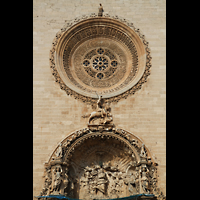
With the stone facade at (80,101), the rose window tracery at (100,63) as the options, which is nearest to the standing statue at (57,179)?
the stone facade at (80,101)

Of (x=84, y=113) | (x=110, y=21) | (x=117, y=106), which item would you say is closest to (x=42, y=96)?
(x=84, y=113)

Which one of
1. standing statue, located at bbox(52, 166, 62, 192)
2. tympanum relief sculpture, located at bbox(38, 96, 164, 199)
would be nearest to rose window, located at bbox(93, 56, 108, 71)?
tympanum relief sculpture, located at bbox(38, 96, 164, 199)

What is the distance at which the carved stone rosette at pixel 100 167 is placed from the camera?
18625 millimetres

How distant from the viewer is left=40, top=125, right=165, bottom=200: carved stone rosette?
18.6m

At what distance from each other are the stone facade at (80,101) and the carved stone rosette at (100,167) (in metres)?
0.33

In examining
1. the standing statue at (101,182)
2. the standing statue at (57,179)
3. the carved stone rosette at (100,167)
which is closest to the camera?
the standing statue at (57,179)

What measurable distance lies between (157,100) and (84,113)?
3.04 m

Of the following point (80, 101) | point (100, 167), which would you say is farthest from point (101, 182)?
point (80, 101)

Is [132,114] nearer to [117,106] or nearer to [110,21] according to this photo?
[117,106]

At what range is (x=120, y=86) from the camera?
2050 cm

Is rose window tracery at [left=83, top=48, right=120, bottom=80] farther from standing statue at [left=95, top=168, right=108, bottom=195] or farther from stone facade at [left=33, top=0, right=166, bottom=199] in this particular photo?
standing statue at [left=95, top=168, right=108, bottom=195]

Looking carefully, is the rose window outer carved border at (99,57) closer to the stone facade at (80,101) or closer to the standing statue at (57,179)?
the stone facade at (80,101)

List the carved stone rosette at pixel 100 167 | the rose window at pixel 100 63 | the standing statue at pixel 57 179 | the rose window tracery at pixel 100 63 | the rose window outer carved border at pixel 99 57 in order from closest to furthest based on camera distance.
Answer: the standing statue at pixel 57 179 → the carved stone rosette at pixel 100 167 → the rose window outer carved border at pixel 99 57 → the rose window tracery at pixel 100 63 → the rose window at pixel 100 63

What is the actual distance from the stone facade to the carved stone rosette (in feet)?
1.10
